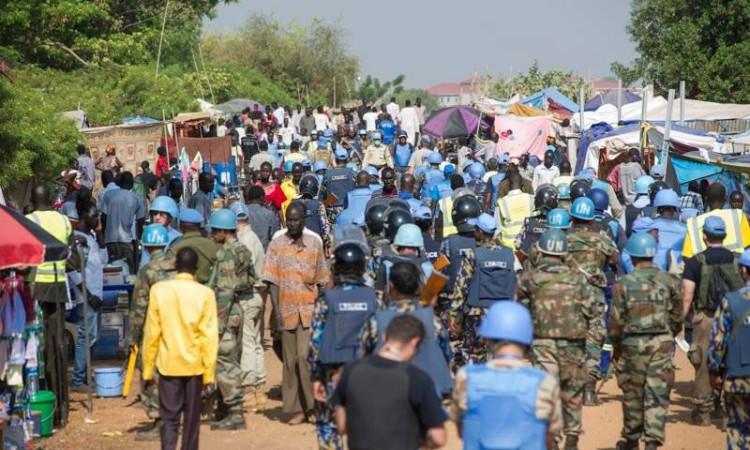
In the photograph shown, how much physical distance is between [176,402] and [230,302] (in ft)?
6.59

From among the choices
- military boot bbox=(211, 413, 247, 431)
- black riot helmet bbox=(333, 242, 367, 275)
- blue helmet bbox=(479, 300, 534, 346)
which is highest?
black riot helmet bbox=(333, 242, 367, 275)

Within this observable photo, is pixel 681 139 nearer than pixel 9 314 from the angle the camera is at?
No

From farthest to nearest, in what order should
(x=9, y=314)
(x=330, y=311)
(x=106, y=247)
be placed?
(x=106, y=247) < (x=9, y=314) < (x=330, y=311)

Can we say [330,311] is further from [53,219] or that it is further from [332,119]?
[332,119]

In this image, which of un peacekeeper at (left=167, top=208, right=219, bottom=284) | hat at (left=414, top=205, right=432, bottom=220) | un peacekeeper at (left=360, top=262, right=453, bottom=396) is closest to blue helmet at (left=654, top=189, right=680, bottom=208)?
hat at (left=414, top=205, right=432, bottom=220)

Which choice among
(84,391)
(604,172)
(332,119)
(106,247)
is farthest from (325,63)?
(84,391)

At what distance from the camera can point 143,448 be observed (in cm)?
1221

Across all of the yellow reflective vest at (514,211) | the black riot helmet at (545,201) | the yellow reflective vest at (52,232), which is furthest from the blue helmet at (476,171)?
the yellow reflective vest at (52,232)

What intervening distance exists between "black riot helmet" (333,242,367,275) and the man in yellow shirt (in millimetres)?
1148

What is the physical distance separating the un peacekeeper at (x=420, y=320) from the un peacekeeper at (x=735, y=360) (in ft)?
7.38

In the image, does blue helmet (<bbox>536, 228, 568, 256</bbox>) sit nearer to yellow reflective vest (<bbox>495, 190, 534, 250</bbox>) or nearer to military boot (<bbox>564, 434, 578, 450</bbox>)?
military boot (<bbox>564, 434, 578, 450</bbox>)

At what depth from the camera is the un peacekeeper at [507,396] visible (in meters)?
7.03

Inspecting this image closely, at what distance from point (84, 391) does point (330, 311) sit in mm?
5877

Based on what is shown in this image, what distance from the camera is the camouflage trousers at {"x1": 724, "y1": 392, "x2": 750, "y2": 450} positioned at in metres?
9.87
